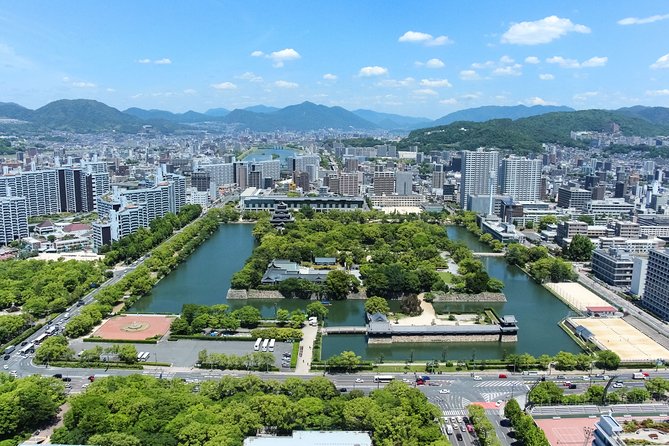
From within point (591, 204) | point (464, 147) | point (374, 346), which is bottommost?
point (374, 346)

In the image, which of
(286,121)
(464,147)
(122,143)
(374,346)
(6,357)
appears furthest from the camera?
(286,121)

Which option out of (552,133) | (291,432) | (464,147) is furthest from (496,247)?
(552,133)

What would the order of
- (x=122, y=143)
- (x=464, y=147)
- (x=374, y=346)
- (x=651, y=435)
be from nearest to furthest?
(x=651, y=435) < (x=374, y=346) < (x=464, y=147) < (x=122, y=143)

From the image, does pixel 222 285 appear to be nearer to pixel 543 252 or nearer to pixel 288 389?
pixel 288 389

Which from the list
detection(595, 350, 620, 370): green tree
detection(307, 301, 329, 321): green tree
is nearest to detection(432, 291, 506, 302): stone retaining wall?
detection(307, 301, 329, 321): green tree

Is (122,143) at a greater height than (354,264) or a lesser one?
greater

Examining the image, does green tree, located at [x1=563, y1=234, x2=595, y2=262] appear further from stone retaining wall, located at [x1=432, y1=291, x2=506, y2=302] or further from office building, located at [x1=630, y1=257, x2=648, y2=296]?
stone retaining wall, located at [x1=432, y1=291, x2=506, y2=302]

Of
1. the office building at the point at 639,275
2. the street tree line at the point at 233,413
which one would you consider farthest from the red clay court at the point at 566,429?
the office building at the point at 639,275

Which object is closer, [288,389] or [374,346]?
[288,389]
